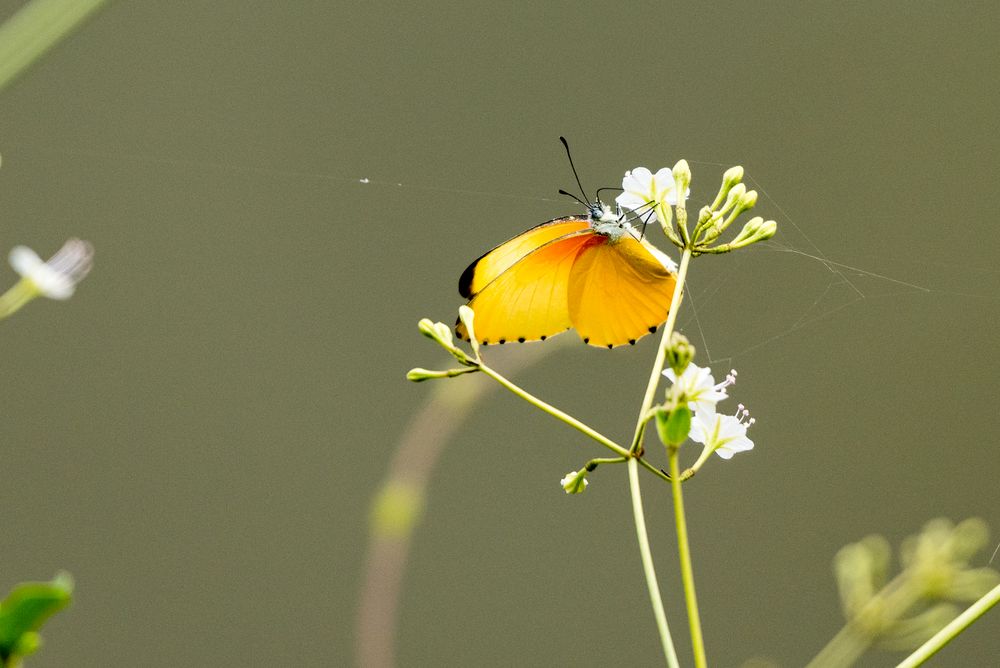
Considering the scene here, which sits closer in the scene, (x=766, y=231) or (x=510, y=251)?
(x=766, y=231)

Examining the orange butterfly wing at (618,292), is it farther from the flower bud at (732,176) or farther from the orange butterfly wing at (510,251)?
the flower bud at (732,176)

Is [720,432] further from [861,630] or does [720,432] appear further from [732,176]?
[861,630]

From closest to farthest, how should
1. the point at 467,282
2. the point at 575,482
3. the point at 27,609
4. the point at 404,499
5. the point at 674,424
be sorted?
the point at 27,609, the point at 674,424, the point at 575,482, the point at 467,282, the point at 404,499

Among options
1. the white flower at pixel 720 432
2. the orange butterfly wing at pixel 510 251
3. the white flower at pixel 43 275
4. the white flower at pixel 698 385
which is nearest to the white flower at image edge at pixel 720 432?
the white flower at pixel 720 432

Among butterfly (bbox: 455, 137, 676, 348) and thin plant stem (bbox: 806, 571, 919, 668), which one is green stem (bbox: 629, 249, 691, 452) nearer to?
butterfly (bbox: 455, 137, 676, 348)

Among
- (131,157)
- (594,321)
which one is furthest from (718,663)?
(131,157)

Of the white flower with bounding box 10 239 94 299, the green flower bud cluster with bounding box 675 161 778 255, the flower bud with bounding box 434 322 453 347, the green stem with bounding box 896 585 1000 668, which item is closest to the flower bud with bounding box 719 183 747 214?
the green flower bud cluster with bounding box 675 161 778 255

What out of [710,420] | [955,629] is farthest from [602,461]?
[955,629]
